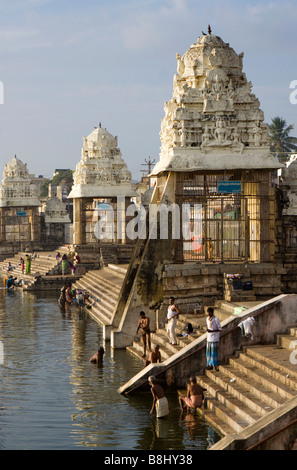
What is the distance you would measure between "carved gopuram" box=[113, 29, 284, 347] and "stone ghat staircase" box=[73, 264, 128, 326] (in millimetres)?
3071

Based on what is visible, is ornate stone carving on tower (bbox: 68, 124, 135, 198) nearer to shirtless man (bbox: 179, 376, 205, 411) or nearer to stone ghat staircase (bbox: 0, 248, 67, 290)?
stone ghat staircase (bbox: 0, 248, 67, 290)

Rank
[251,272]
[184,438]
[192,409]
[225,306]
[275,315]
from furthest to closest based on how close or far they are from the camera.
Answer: [251,272] → [225,306] → [275,315] → [192,409] → [184,438]

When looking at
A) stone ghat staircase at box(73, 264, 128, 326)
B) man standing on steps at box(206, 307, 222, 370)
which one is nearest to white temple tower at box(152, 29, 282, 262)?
stone ghat staircase at box(73, 264, 128, 326)

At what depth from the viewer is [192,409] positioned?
565 inches

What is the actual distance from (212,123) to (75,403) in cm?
951

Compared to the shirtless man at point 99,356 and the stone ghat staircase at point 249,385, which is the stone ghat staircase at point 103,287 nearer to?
the shirtless man at point 99,356

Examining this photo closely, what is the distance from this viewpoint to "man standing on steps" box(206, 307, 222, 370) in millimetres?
15287

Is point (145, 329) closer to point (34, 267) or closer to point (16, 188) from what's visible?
→ point (34, 267)

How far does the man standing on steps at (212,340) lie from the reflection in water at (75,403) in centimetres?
96
